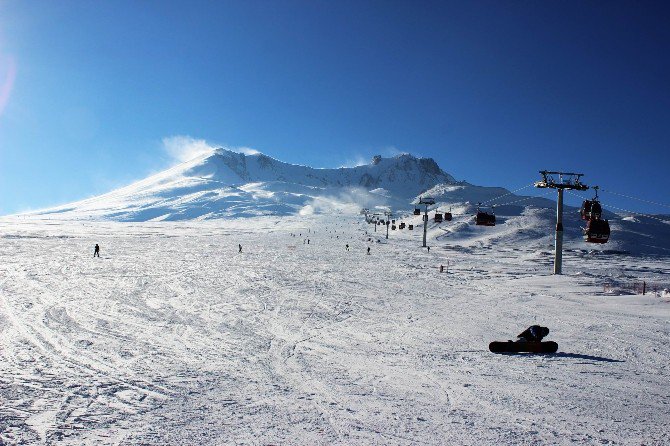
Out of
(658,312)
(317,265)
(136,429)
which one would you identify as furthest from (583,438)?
(317,265)

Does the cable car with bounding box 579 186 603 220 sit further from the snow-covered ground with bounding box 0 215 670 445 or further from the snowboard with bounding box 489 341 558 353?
the snowboard with bounding box 489 341 558 353

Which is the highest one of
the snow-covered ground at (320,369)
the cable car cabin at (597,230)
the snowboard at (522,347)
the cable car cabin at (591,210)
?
the cable car cabin at (591,210)

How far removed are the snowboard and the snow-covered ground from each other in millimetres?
306

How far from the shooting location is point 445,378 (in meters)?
8.81

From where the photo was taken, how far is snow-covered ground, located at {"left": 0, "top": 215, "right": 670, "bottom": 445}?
6.44 m

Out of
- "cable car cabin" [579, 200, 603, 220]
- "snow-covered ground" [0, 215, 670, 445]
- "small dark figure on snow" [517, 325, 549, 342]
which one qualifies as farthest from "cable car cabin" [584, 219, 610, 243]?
"small dark figure on snow" [517, 325, 549, 342]

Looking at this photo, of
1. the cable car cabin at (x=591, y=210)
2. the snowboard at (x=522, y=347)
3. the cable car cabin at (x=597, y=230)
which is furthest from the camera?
the cable car cabin at (x=591, y=210)

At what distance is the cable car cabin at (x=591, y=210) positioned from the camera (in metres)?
27.1

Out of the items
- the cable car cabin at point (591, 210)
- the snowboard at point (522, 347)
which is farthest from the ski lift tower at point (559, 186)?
the snowboard at point (522, 347)

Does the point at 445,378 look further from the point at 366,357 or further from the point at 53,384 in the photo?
the point at 53,384

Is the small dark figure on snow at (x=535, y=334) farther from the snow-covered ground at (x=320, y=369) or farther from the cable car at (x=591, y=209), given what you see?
the cable car at (x=591, y=209)

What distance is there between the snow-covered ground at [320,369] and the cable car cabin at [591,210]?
8.48 m

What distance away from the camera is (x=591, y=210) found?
27.2 m

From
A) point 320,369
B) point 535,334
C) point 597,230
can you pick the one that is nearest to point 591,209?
point 597,230
